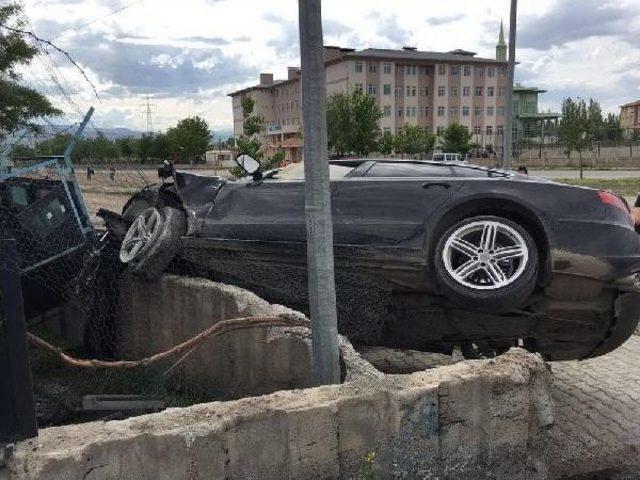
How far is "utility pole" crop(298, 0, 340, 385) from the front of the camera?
10.8 ft

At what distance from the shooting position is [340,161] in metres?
5.77

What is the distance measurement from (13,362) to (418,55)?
306ft

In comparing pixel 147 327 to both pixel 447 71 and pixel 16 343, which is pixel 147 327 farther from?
pixel 447 71

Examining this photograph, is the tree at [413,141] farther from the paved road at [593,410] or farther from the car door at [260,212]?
the car door at [260,212]

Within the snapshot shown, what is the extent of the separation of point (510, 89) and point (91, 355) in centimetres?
879

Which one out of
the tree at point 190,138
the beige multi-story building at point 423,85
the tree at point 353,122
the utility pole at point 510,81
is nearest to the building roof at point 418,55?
the beige multi-story building at point 423,85

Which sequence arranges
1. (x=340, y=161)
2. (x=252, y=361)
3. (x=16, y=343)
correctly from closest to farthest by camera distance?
(x=16, y=343) → (x=252, y=361) → (x=340, y=161)

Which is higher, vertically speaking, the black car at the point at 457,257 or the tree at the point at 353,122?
the tree at the point at 353,122

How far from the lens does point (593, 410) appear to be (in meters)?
4.95

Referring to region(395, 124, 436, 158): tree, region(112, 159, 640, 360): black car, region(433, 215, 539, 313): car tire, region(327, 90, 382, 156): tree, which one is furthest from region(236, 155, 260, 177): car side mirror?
region(395, 124, 436, 158): tree

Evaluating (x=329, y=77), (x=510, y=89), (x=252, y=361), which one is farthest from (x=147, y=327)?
(x=329, y=77)

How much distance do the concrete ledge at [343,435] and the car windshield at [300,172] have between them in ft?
7.43

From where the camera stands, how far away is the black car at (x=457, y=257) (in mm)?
4539

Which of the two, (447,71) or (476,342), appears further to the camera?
(447,71)
